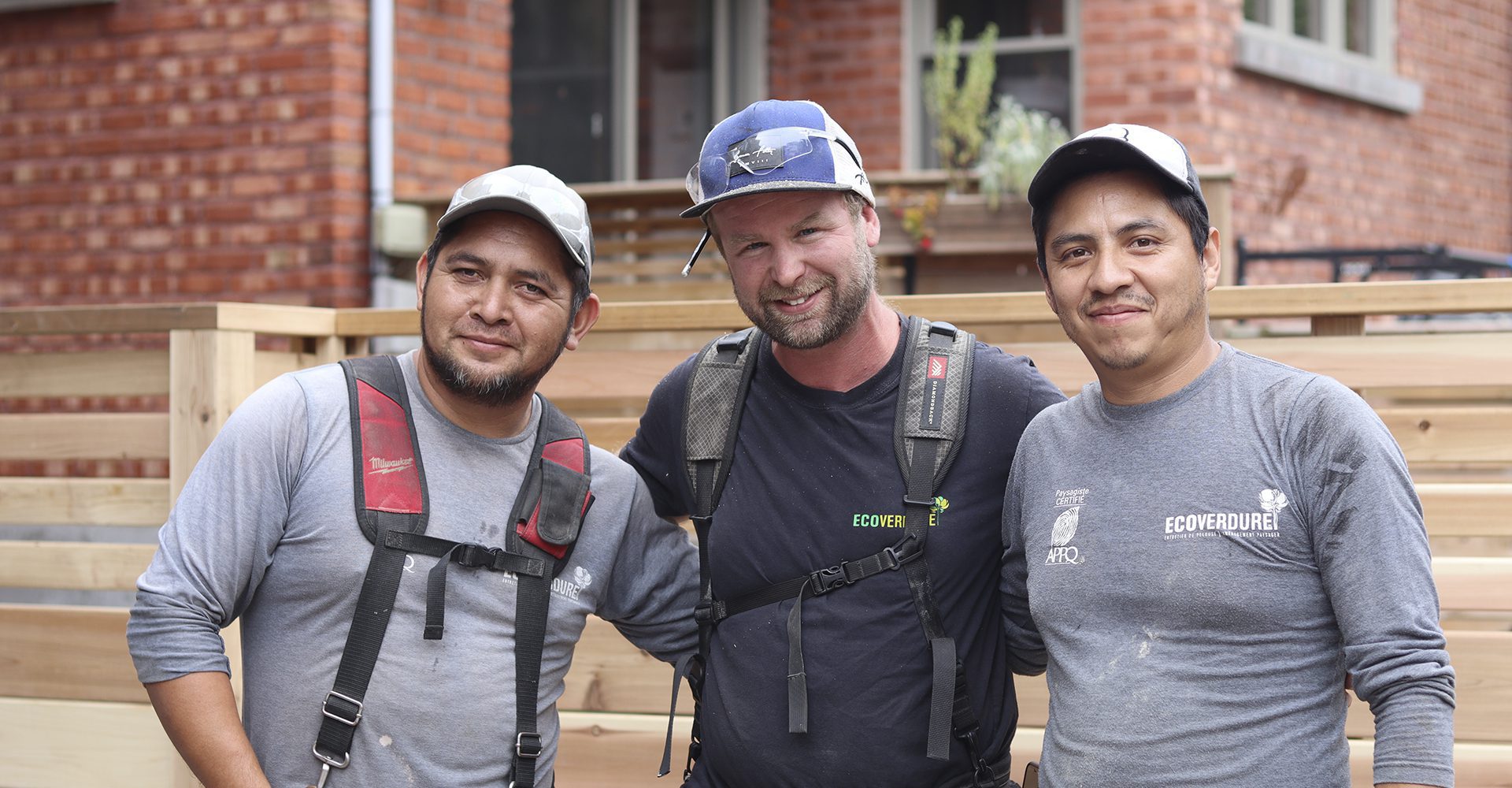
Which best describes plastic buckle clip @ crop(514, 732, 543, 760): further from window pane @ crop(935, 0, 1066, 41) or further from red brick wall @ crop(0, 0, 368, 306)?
window pane @ crop(935, 0, 1066, 41)

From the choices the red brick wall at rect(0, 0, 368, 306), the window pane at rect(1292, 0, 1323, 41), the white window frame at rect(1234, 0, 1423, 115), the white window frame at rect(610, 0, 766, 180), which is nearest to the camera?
the red brick wall at rect(0, 0, 368, 306)

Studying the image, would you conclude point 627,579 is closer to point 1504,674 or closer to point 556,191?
point 556,191

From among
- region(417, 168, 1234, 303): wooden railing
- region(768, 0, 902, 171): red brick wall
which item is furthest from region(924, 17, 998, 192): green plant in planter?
region(417, 168, 1234, 303): wooden railing

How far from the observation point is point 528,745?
2.69m

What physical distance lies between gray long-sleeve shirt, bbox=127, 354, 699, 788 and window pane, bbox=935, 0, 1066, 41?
664 cm

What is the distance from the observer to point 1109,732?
228 centimetres

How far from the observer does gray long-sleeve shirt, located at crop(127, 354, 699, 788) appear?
2549mm

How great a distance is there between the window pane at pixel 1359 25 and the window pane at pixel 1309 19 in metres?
0.40

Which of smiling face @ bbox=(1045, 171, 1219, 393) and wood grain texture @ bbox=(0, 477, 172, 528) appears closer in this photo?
smiling face @ bbox=(1045, 171, 1219, 393)

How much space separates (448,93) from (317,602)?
465 centimetres

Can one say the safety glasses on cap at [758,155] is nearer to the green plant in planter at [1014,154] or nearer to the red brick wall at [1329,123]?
the green plant in planter at [1014,154]

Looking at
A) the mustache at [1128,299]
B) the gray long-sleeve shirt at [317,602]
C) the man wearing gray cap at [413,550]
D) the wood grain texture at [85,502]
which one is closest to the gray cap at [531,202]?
the man wearing gray cap at [413,550]

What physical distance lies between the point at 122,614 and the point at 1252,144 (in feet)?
22.0

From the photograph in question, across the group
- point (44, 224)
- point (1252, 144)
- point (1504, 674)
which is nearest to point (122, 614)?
point (1504, 674)
